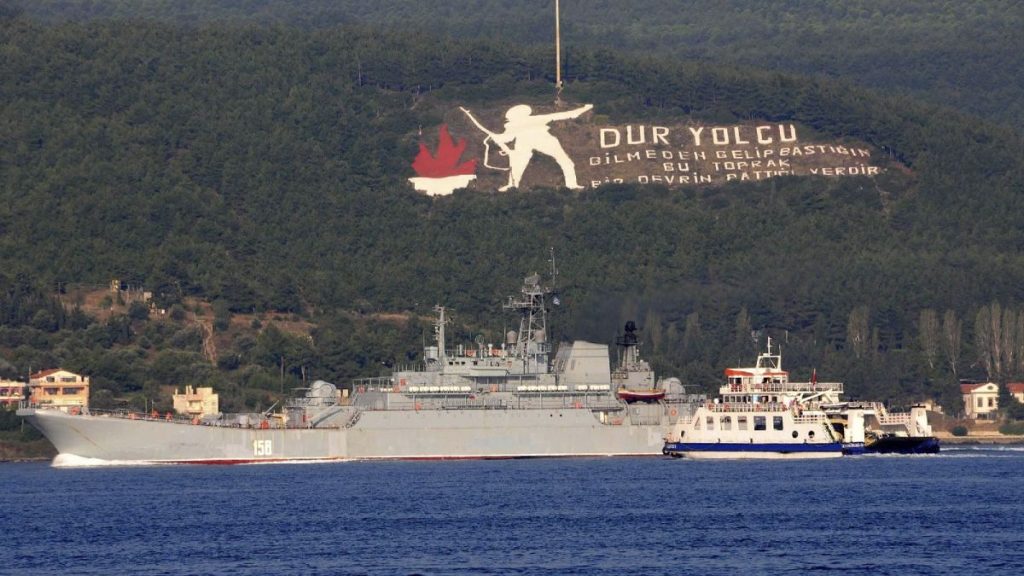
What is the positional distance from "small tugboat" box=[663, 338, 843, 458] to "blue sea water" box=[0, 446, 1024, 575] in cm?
312

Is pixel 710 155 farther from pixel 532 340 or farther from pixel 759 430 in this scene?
pixel 759 430

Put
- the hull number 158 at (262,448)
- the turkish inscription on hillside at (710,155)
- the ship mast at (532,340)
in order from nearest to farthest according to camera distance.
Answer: the hull number 158 at (262,448)
the ship mast at (532,340)
the turkish inscription on hillside at (710,155)

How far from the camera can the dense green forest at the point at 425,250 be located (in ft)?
454

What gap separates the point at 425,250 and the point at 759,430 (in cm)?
7208

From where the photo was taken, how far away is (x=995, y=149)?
197500 millimetres

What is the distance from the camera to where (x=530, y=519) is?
7125 cm

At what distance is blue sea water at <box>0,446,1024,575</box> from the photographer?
2354 inches

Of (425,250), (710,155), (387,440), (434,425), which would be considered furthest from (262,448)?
(710,155)

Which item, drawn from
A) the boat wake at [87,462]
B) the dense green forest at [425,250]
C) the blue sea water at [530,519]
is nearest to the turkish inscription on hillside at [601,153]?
the dense green forest at [425,250]

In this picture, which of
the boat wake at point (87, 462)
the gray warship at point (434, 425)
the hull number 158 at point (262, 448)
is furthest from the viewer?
the boat wake at point (87, 462)

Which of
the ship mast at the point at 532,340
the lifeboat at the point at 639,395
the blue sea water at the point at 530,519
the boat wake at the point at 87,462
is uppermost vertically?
the ship mast at the point at 532,340

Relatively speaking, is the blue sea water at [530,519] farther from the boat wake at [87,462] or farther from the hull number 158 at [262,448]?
the hull number 158 at [262,448]

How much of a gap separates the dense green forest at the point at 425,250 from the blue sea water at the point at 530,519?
29978mm

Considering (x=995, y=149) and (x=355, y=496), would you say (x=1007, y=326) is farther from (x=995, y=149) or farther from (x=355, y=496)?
(x=355, y=496)
